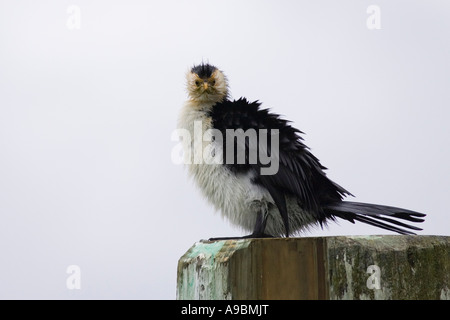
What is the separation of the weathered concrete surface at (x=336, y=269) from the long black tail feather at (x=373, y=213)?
1.58 m

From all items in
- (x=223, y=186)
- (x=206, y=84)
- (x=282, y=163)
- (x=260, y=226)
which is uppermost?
(x=206, y=84)

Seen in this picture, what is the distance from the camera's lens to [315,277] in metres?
3.14

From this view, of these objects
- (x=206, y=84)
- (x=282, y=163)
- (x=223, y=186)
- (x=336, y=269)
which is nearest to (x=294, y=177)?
(x=282, y=163)

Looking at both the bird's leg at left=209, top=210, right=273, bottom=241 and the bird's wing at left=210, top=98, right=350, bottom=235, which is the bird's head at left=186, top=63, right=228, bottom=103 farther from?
the bird's leg at left=209, top=210, right=273, bottom=241

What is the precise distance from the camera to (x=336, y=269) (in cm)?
312

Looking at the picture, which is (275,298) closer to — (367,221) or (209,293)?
(209,293)

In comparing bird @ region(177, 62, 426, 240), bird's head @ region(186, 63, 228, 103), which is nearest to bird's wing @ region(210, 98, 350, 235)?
bird @ region(177, 62, 426, 240)

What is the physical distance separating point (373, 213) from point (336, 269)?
1.83 metres

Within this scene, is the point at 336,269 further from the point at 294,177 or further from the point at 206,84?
the point at 206,84

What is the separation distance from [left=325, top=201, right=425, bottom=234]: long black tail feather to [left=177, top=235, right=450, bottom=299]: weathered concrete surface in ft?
5.19
